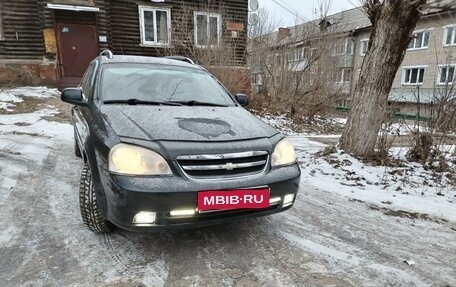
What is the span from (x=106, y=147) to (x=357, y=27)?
34134 mm

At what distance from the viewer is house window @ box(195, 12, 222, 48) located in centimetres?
1136

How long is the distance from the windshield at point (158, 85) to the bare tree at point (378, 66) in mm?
2333

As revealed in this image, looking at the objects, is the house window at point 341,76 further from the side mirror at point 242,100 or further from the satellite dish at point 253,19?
the side mirror at point 242,100

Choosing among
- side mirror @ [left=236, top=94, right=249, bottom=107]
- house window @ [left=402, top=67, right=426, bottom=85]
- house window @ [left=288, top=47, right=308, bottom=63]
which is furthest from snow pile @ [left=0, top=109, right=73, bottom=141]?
house window @ [left=402, top=67, right=426, bottom=85]

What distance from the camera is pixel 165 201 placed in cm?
221

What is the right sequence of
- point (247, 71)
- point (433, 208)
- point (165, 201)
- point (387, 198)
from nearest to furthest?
point (165, 201) → point (433, 208) → point (387, 198) → point (247, 71)

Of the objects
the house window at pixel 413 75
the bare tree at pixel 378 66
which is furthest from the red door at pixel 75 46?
the house window at pixel 413 75

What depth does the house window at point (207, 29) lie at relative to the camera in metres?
11.4

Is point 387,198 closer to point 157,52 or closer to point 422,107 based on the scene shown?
point 422,107

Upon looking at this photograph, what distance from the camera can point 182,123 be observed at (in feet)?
8.86

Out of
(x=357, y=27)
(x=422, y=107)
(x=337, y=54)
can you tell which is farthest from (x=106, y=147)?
(x=357, y=27)

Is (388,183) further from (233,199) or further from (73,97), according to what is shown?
(73,97)

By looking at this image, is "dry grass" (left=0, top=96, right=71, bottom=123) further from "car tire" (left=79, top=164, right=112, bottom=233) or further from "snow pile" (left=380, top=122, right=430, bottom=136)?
"snow pile" (left=380, top=122, right=430, bottom=136)

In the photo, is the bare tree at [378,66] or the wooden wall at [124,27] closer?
the bare tree at [378,66]
